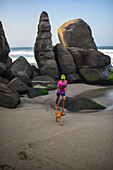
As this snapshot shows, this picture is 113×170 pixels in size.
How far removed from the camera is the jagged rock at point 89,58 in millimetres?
14492

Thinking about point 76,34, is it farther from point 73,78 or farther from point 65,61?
point 73,78

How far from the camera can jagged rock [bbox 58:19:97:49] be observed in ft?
53.0

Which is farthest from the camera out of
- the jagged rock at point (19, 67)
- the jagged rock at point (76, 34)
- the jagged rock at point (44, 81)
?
the jagged rock at point (76, 34)

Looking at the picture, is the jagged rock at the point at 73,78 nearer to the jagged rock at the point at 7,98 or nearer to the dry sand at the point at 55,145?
the jagged rock at the point at 7,98

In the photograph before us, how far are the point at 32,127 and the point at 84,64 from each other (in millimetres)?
12030

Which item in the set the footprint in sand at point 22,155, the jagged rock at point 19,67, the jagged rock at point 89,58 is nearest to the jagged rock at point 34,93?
the jagged rock at point 19,67

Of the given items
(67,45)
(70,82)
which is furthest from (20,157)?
(67,45)

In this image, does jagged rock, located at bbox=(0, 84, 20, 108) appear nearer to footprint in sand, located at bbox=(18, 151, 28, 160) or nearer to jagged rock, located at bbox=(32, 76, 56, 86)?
footprint in sand, located at bbox=(18, 151, 28, 160)

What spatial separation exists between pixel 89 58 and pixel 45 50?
441cm

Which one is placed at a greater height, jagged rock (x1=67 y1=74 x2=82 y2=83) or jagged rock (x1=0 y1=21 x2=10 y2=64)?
jagged rock (x1=0 y1=21 x2=10 y2=64)

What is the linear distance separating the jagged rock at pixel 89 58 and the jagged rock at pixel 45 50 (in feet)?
8.01

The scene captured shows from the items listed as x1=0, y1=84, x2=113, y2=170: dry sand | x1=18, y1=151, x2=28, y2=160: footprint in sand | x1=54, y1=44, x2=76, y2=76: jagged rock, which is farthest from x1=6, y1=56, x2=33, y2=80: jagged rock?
x1=18, y1=151, x2=28, y2=160: footprint in sand

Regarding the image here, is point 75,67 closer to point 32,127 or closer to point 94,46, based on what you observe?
point 94,46

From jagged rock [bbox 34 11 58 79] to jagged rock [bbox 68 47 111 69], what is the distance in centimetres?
244
